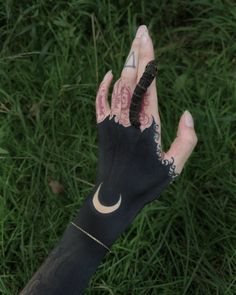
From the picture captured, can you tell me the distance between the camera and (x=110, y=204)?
6.28 ft

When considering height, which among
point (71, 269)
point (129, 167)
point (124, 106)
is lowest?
point (71, 269)

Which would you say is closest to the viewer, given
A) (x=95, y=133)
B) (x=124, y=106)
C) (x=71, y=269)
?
(x=71, y=269)

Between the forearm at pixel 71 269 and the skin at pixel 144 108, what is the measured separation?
42cm

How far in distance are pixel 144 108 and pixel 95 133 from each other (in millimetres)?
603

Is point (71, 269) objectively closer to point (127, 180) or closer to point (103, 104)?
point (127, 180)

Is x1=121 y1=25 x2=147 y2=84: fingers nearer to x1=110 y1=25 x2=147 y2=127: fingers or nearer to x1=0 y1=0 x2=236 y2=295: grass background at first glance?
x1=110 y1=25 x2=147 y2=127: fingers

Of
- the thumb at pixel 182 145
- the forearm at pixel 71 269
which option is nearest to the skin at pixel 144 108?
the thumb at pixel 182 145

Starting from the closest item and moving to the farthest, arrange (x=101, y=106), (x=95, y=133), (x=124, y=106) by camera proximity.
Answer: (x=124, y=106) → (x=101, y=106) → (x=95, y=133)

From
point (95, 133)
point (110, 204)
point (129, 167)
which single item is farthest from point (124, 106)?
point (95, 133)

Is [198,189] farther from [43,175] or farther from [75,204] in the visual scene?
[43,175]

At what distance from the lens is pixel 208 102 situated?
98.0 inches

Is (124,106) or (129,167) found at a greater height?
(124,106)

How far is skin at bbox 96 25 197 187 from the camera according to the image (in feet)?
6.39

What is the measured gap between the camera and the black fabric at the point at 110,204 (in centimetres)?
189
